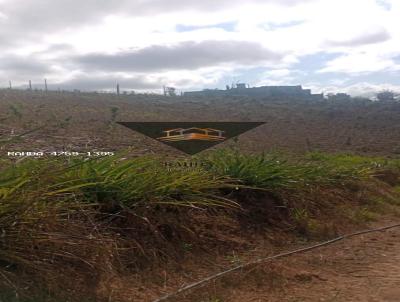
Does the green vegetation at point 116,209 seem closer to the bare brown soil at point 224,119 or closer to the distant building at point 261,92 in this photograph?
the bare brown soil at point 224,119

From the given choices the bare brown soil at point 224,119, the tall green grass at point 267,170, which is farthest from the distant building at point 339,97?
the tall green grass at point 267,170

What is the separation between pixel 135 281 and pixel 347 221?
3.35 m

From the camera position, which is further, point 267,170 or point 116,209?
point 267,170

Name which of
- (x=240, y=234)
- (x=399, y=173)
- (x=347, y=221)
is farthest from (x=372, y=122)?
(x=240, y=234)

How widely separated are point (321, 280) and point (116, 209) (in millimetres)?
1787

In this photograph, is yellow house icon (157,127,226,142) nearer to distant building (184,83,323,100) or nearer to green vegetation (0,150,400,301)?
green vegetation (0,150,400,301)

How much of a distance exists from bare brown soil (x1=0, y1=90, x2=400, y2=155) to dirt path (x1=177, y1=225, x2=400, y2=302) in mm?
2910

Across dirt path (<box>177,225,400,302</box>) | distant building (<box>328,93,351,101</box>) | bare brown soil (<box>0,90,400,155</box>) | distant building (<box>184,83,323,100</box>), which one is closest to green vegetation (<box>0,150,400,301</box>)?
dirt path (<box>177,225,400,302</box>)

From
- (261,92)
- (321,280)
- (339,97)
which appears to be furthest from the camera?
(339,97)

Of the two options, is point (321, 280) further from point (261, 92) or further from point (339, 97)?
point (339, 97)

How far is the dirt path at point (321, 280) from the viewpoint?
3.82m

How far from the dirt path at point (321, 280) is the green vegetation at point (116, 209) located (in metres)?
0.51

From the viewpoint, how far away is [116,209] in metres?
4.43

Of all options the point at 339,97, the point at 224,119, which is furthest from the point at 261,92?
the point at 224,119
